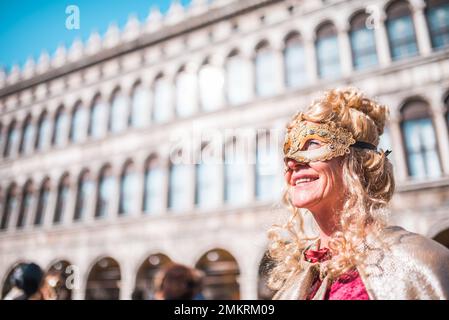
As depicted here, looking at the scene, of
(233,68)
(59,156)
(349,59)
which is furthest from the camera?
(59,156)

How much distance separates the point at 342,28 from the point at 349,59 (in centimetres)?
121

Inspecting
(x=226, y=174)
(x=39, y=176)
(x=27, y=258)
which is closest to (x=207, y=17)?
(x=226, y=174)

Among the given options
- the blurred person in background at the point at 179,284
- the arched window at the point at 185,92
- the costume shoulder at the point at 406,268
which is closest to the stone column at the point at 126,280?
the arched window at the point at 185,92

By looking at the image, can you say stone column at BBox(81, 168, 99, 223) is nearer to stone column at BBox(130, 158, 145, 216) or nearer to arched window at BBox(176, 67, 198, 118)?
stone column at BBox(130, 158, 145, 216)

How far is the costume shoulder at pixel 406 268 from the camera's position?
1269mm

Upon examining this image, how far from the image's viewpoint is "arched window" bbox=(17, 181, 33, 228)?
58.5 ft

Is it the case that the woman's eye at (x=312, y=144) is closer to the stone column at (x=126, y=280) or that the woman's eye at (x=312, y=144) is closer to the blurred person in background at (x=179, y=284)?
the blurred person in background at (x=179, y=284)

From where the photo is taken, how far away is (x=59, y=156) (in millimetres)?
17734

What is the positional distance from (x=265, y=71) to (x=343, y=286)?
44.4ft

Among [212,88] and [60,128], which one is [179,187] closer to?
[212,88]

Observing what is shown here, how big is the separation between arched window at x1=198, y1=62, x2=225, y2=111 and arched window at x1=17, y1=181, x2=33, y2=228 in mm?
10082

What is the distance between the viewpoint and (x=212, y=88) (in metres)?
15.2

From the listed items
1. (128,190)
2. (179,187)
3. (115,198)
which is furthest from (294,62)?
(115,198)

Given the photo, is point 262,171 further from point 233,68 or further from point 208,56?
point 208,56
